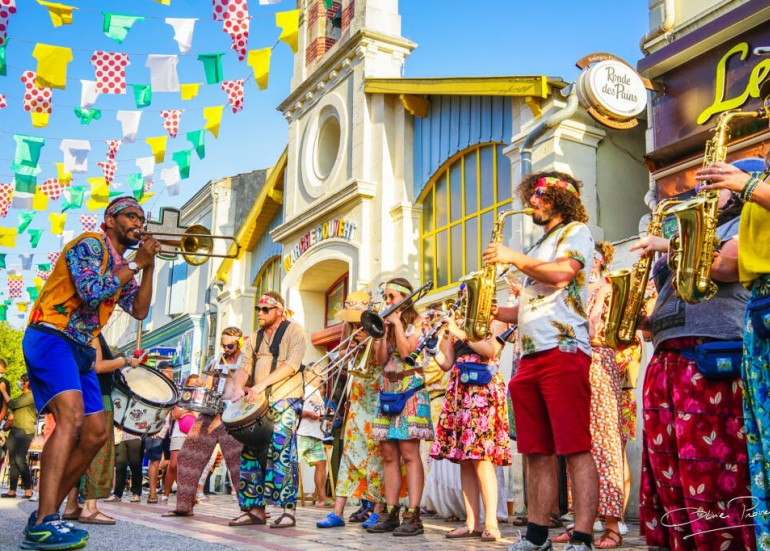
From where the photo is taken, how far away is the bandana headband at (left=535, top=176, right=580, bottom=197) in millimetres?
4246

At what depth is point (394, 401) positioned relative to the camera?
5.91 meters

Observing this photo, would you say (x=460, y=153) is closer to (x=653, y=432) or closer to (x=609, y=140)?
(x=609, y=140)

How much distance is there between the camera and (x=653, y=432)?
11.4 feet

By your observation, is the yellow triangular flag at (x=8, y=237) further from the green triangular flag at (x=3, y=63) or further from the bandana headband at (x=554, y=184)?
the bandana headband at (x=554, y=184)

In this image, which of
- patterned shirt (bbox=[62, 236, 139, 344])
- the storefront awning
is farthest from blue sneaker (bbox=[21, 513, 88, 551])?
the storefront awning

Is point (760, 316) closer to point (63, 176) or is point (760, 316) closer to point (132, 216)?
point (132, 216)

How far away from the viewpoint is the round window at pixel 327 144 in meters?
15.3

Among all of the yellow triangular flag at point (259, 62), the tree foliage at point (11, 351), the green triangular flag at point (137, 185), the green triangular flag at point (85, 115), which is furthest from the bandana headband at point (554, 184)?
the tree foliage at point (11, 351)

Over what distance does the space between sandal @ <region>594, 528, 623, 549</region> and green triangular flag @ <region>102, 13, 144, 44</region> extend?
346 inches

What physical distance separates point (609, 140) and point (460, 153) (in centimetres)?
257

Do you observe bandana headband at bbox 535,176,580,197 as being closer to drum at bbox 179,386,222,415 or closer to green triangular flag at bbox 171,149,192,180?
drum at bbox 179,386,222,415

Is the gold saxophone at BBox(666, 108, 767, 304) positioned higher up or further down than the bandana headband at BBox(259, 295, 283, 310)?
further down

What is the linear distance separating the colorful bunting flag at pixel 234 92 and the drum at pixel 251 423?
7062mm

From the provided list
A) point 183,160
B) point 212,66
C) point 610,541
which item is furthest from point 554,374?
point 183,160
